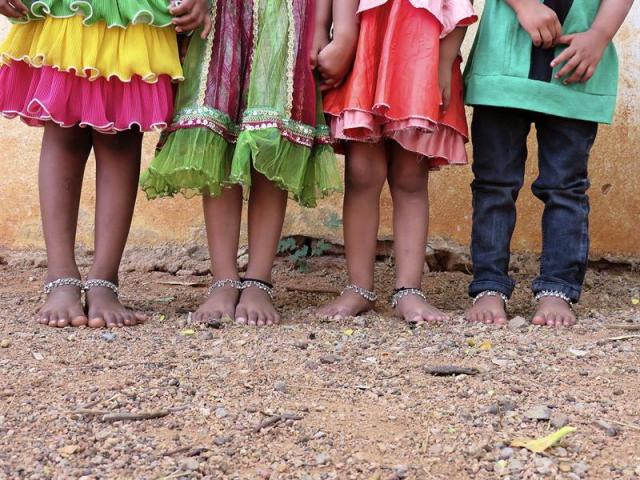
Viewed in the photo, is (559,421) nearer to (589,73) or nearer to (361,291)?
(361,291)

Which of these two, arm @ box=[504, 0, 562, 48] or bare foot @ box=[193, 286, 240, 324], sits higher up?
arm @ box=[504, 0, 562, 48]

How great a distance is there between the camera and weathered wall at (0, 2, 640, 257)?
330 centimetres

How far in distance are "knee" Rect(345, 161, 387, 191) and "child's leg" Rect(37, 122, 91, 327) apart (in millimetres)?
809

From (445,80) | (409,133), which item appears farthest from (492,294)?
(445,80)

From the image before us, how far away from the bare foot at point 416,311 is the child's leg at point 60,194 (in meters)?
0.95

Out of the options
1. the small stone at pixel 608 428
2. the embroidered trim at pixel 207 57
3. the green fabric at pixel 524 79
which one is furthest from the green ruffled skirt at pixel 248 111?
the small stone at pixel 608 428

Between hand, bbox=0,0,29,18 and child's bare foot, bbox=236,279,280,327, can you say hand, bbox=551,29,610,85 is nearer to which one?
child's bare foot, bbox=236,279,280,327

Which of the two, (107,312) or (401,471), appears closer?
(401,471)

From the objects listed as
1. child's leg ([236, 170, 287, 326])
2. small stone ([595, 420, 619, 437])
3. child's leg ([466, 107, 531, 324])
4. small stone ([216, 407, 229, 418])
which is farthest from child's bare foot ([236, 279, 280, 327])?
small stone ([595, 420, 619, 437])

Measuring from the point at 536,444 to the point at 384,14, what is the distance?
1.41 metres

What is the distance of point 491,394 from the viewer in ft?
5.54

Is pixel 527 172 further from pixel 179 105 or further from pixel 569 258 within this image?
pixel 179 105

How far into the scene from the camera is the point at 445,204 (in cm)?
340

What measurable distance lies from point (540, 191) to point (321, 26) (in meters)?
0.84
